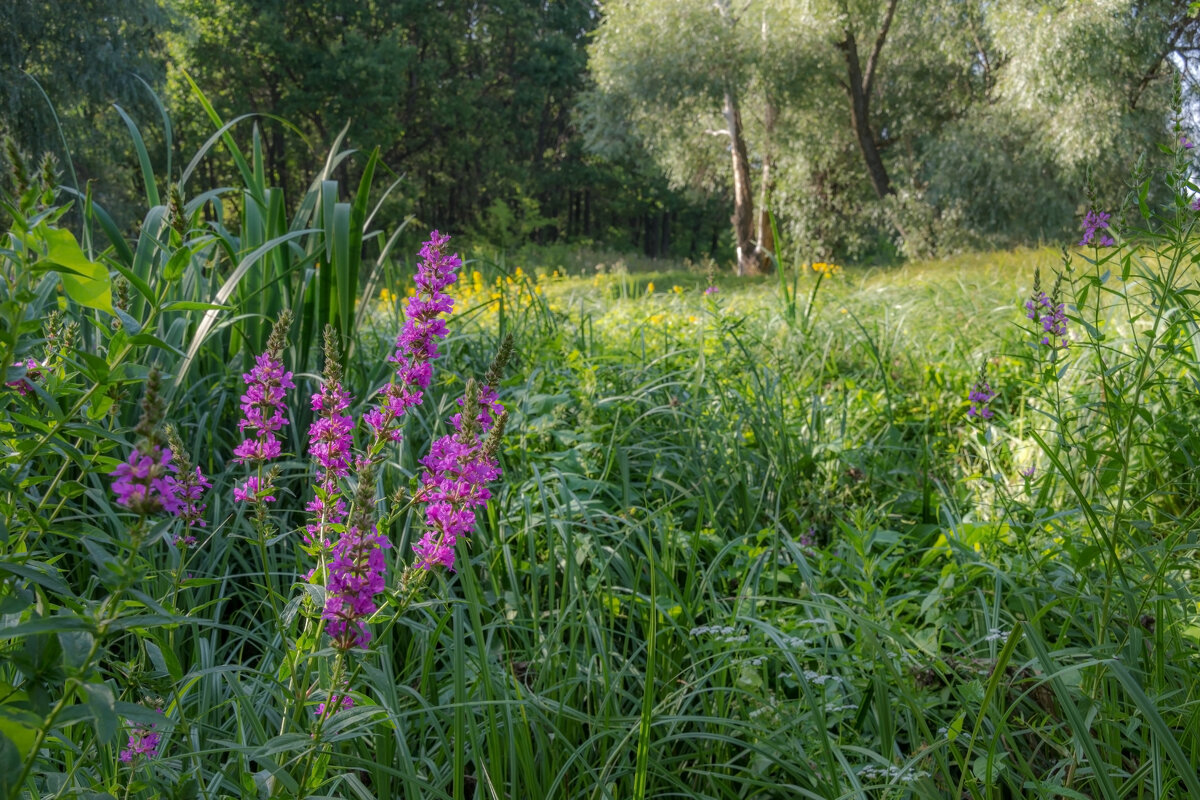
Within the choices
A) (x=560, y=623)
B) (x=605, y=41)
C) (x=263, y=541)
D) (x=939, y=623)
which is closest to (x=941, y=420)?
(x=939, y=623)

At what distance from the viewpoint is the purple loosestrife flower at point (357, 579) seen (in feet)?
2.69

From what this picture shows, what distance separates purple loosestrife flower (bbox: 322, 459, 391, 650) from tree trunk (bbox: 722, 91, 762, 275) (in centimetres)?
1604

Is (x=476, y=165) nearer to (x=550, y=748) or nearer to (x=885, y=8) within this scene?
(x=885, y=8)

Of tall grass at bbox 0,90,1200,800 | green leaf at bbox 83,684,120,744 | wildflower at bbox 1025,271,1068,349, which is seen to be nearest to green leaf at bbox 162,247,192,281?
tall grass at bbox 0,90,1200,800

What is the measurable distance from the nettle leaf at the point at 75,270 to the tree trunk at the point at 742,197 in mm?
16188

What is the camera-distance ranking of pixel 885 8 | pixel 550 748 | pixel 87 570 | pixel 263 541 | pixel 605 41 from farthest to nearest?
pixel 605 41
pixel 885 8
pixel 87 570
pixel 550 748
pixel 263 541

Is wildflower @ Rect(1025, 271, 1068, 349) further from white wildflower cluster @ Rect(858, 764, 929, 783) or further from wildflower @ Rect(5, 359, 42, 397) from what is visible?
wildflower @ Rect(5, 359, 42, 397)

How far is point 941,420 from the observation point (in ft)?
10.8

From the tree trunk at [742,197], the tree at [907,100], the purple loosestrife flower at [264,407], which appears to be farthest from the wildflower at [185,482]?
the tree trunk at [742,197]

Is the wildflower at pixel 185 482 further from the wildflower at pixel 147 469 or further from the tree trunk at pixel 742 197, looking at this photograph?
the tree trunk at pixel 742 197

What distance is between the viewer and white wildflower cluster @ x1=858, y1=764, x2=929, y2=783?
1164 millimetres

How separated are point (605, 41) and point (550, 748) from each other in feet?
57.7

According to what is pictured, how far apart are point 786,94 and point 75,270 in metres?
15.9

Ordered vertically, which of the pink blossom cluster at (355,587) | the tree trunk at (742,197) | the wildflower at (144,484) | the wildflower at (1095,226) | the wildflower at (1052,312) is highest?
the tree trunk at (742,197)
